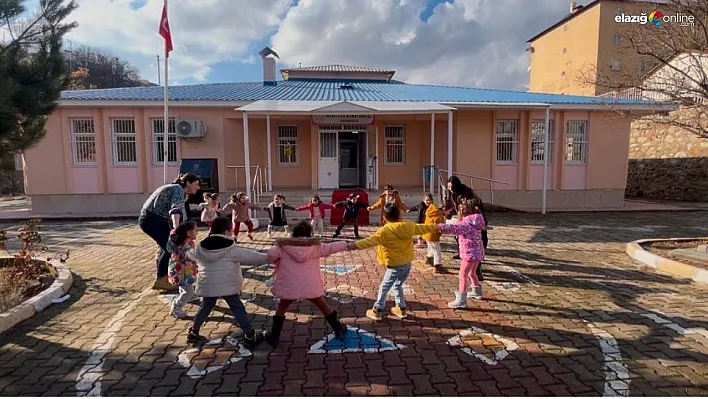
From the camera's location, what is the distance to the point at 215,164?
40.3 ft

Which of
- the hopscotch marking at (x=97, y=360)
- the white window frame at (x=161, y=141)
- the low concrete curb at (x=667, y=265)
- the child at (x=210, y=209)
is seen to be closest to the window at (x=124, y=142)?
the white window frame at (x=161, y=141)

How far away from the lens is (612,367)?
3.16 m

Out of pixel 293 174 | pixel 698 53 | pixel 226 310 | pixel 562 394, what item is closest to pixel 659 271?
pixel 698 53

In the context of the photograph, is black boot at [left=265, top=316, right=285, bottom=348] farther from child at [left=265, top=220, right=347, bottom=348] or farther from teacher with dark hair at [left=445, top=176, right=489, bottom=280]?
teacher with dark hair at [left=445, top=176, right=489, bottom=280]

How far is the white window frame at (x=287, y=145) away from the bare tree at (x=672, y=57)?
9787mm

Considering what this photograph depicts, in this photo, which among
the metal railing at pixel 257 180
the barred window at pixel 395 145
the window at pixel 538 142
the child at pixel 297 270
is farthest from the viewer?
the barred window at pixel 395 145

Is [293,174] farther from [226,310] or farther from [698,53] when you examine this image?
[698,53]

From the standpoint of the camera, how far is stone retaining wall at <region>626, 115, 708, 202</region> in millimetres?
16000

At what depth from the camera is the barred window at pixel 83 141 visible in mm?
12570

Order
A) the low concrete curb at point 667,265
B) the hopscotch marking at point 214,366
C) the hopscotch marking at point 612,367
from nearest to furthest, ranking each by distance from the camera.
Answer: the hopscotch marking at point 612,367 < the hopscotch marking at point 214,366 < the low concrete curb at point 667,265

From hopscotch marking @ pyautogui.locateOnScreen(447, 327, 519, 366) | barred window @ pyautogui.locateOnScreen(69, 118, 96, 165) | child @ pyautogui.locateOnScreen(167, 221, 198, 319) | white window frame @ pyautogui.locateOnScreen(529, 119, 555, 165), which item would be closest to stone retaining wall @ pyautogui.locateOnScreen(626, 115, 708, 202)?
white window frame @ pyautogui.locateOnScreen(529, 119, 555, 165)

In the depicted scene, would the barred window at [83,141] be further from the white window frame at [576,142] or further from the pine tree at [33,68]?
the white window frame at [576,142]

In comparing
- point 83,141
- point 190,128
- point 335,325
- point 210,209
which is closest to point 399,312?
point 335,325

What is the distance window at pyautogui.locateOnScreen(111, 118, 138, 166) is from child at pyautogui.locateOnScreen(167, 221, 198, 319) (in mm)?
10331
